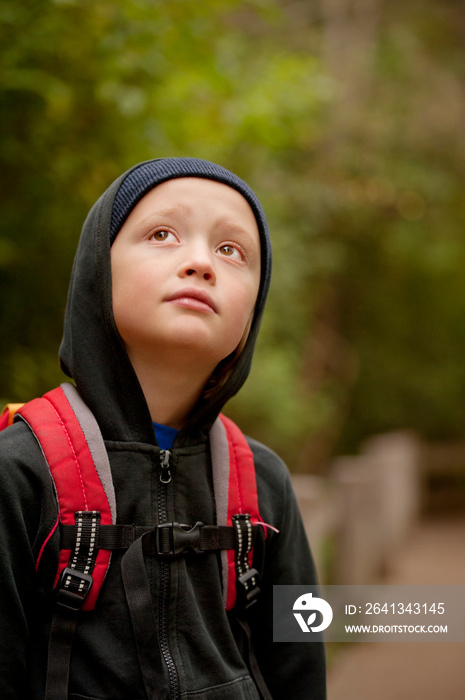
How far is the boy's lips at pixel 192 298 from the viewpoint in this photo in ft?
5.13

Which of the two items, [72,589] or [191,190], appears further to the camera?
[191,190]

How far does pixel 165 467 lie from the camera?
1.64 metres

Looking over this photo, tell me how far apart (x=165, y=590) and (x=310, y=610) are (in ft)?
1.75

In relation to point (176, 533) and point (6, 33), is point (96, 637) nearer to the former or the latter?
point (176, 533)

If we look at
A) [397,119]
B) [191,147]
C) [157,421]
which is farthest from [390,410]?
[157,421]

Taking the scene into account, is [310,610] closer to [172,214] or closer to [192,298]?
[192,298]

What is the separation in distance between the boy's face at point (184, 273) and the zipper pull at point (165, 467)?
0.75 ft

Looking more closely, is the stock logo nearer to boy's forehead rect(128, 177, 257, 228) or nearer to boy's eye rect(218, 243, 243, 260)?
boy's eye rect(218, 243, 243, 260)

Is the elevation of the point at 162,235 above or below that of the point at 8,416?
above

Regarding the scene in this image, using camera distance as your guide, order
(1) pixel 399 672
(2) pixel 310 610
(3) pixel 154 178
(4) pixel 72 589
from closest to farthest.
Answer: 1. (4) pixel 72 589
2. (3) pixel 154 178
3. (2) pixel 310 610
4. (1) pixel 399 672

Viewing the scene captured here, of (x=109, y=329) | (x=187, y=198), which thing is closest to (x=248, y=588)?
(x=109, y=329)

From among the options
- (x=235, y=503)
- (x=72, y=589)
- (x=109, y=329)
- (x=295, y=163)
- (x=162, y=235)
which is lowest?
(x=72, y=589)

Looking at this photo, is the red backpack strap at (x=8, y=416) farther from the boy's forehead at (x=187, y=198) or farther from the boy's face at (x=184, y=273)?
the boy's forehead at (x=187, y=198)

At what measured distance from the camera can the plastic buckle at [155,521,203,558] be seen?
5.10ft
